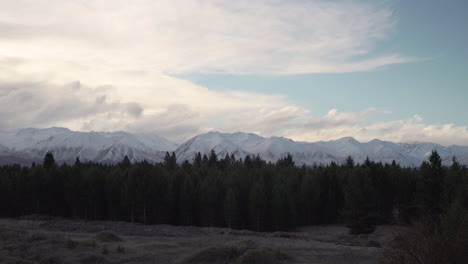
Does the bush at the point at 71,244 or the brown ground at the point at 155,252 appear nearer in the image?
the brown ground at the point at 155,252

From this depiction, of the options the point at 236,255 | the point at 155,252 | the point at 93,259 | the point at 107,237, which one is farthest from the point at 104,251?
the point at 236,255

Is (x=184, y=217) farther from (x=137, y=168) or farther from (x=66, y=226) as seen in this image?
(x=66, y=226)

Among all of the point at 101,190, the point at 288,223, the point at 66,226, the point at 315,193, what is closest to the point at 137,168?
the point at 101,190

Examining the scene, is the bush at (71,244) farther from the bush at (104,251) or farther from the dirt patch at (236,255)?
the dirt patch at (236,255)

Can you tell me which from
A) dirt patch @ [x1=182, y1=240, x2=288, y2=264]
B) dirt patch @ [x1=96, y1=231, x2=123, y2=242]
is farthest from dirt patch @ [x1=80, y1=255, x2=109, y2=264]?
dirt patch @ [x1=96, y1=231, x2=123, y2=242]

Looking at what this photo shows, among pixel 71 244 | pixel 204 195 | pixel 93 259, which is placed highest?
pixel 204 195

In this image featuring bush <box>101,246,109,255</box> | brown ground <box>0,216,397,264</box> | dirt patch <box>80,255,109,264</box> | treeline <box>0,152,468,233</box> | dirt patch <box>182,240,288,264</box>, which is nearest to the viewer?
dirt patch <box>182,240,288,264</box>

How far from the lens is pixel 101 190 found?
3187 inches

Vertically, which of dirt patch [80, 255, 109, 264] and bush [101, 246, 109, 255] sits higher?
bush [101, 246, 109, 255]

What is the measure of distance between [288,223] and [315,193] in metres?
9.75

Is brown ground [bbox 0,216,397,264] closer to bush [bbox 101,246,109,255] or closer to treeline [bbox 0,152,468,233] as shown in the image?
bush [bbox 101,246,109,255]

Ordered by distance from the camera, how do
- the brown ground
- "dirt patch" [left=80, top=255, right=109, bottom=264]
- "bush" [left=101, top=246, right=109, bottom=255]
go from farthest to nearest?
"bush" [left=101, top=246, right=109, bottom=255]
the brown ground
"dirt patch" [left=80, top=255, right=109, bottom=264]

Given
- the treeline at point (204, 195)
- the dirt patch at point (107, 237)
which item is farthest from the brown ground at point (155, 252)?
the treeline at point (204, 195)

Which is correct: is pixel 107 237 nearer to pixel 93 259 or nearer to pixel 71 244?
pixel 71 244
